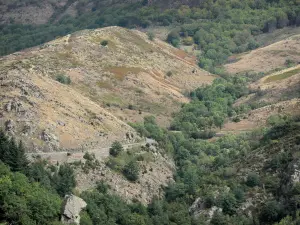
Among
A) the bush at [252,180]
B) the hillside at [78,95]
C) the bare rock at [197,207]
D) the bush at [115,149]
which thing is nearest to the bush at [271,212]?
the bush at [252,180]

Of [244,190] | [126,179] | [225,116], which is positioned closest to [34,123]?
[126,179]

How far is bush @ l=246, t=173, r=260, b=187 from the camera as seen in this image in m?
107

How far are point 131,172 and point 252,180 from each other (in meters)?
19.7

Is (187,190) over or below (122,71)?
over

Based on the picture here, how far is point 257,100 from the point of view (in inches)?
7392

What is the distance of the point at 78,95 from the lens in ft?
451

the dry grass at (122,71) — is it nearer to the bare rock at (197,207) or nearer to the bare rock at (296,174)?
the bare rock at (197,207)

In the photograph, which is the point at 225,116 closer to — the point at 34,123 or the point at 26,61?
the point at 26,61

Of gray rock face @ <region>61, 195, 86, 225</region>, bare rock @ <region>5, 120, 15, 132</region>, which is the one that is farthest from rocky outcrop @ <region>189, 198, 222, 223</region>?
bare rock @ <region>5, 120, 15, 132</region>

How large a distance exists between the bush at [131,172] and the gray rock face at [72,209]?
21.7 meters

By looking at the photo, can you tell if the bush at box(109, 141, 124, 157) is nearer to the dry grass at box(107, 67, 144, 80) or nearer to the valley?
the valley

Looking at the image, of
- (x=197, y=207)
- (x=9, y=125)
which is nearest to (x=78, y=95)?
(x=9, y=125)

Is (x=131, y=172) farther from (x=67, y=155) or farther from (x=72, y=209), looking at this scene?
(x=72, y=209)

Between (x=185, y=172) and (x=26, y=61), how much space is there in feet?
184
